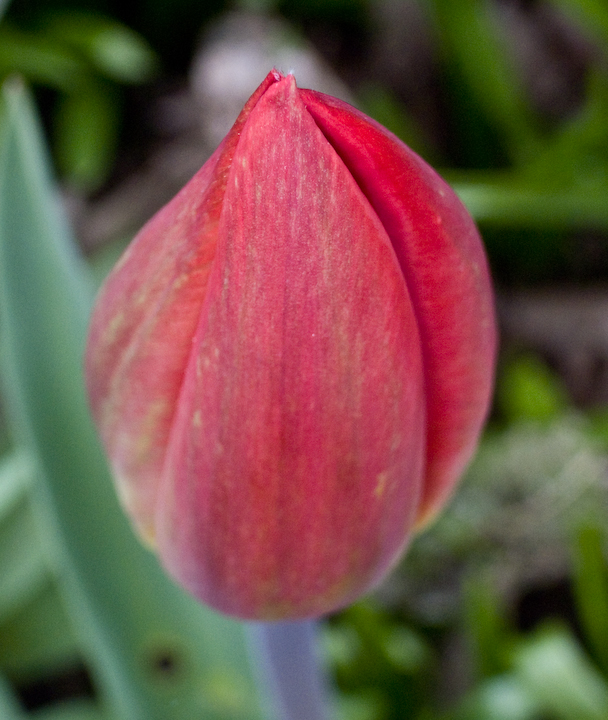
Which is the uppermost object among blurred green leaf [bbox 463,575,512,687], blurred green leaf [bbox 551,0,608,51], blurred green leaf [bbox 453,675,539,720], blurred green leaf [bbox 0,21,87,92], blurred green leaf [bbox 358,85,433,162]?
blurred green leaf [bbox 0,21,87,92]

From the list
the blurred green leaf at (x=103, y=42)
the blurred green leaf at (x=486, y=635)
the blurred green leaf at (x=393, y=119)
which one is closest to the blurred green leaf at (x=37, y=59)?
the blurred green leaf at (x=103, y=42)

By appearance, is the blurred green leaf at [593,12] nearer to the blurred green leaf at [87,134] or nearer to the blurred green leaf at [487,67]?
the blurred green leaf at [487,67]

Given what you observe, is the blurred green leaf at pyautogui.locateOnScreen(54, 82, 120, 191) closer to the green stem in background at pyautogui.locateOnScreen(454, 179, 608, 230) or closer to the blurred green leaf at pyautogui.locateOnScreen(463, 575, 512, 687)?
the green stem in background at pyautogui.locateOnScreen(454, 179, 608, 230)

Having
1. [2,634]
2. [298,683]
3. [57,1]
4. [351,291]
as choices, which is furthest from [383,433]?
[57,1]

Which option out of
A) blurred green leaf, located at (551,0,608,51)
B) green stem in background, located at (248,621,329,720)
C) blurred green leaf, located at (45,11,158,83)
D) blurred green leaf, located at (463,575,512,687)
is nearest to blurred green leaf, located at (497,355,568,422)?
blurred green leaf, located at (463,575,512,687)

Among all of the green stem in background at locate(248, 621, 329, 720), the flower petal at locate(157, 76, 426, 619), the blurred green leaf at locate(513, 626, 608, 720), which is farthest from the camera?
the blurred green leaf at locate(513, 626, 608, 720)

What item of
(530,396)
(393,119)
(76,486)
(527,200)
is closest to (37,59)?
(393,119)
